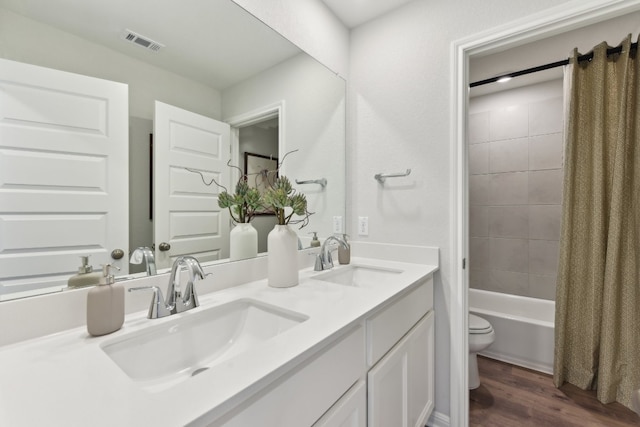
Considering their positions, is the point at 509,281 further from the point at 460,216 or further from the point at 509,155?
the point at 460,216

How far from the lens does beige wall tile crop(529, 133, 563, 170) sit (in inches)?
95.2

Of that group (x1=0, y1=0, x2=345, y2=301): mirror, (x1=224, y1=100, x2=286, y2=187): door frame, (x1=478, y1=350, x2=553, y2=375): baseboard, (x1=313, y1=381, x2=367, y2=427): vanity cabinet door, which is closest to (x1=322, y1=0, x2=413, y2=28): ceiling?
(x1=0, y1=0, x2=345, y2=301): mirror

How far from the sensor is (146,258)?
93 cm

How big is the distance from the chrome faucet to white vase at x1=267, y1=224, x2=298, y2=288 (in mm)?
324

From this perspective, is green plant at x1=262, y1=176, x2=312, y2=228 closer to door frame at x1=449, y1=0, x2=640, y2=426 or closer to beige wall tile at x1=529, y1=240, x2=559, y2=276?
door frame at x1=449, y1=0, x2=640, y2=426

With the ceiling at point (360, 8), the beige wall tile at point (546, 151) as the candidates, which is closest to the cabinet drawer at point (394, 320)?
the ceiling at point (360, 8)

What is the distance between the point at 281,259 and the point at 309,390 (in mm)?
562

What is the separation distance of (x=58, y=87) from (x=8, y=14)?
179 mm

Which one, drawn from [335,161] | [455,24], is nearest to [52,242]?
[335,161]

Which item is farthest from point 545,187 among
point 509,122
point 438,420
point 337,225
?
point 438,420

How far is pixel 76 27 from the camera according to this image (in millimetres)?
813

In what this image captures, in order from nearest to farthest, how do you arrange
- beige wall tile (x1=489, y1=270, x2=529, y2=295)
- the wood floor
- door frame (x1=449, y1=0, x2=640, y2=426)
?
door frame (x1=449, y1=0, x2=640, y2=426) → the wood floor → beige wall tile (x1=489, y1=270, x2=529, y2=295)

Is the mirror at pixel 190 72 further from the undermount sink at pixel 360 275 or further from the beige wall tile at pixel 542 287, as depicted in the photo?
the beige wall tile at pixel 542 287

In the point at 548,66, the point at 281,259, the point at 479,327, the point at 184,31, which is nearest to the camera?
the point at 184,31
